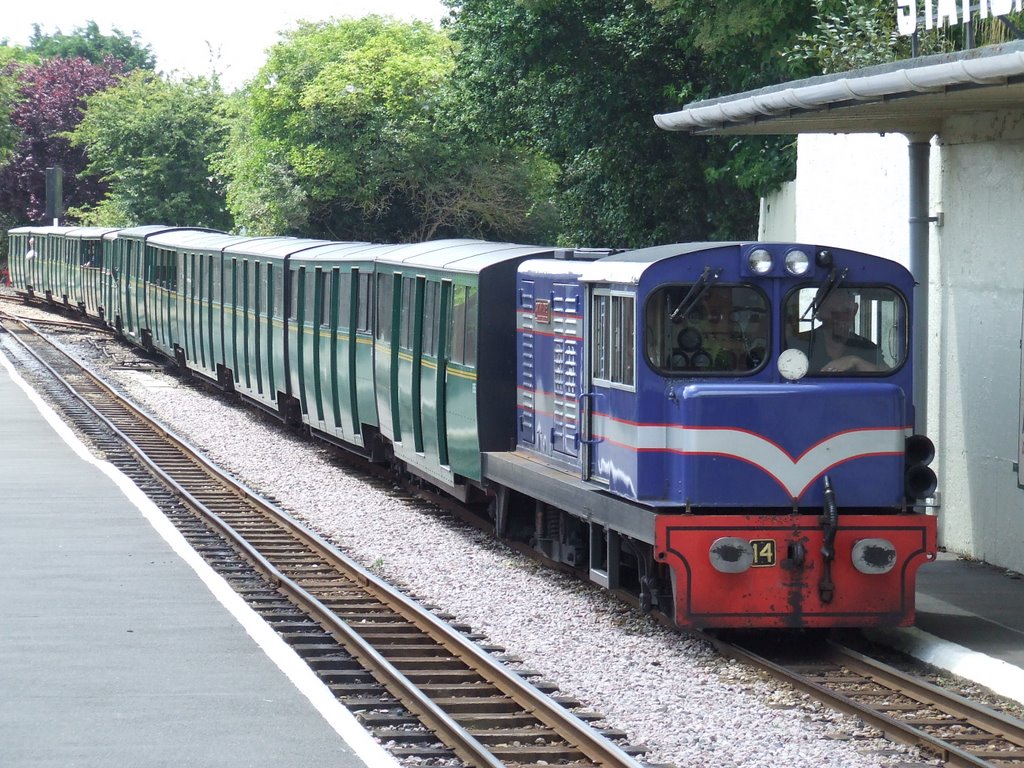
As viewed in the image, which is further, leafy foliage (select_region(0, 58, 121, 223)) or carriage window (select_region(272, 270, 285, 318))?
leafy foliage (select_region(0, 58, 121, 223))

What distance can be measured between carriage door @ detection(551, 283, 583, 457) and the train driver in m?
1.82

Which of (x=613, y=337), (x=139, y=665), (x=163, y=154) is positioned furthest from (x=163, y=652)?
(x=163, y=154)

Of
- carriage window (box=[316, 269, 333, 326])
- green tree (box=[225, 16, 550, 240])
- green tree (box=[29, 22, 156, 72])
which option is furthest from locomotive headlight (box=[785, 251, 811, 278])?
green tree (box=[29, 22, 156, 72])

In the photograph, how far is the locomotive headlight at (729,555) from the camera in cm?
965

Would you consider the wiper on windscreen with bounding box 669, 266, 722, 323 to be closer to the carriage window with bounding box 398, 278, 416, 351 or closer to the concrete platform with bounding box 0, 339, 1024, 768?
the concrete platform with bounding box 0, 339, 1024, 768

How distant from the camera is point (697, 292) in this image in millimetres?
9797

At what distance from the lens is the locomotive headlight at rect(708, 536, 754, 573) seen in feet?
31.7

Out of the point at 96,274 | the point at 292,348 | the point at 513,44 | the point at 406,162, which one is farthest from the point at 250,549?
the point at 406,162

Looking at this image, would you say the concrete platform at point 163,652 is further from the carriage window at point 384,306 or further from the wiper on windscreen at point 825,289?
the carriage window at point 384,306

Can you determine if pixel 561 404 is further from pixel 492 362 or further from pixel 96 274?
pixel 96 274

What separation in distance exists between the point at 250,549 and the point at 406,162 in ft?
121

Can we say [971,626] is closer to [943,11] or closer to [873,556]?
[873,556]

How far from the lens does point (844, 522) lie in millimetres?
9789

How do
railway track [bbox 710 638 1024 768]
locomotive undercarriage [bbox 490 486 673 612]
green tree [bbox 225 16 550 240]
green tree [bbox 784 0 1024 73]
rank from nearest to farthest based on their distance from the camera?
railway track [bbox 710 638 1024 768] → locomotive undercarriage [bbox 490 486 673 612] → green tree [bbox 784 0 1024 73] → green tree [bbox 225 16 550 240]
